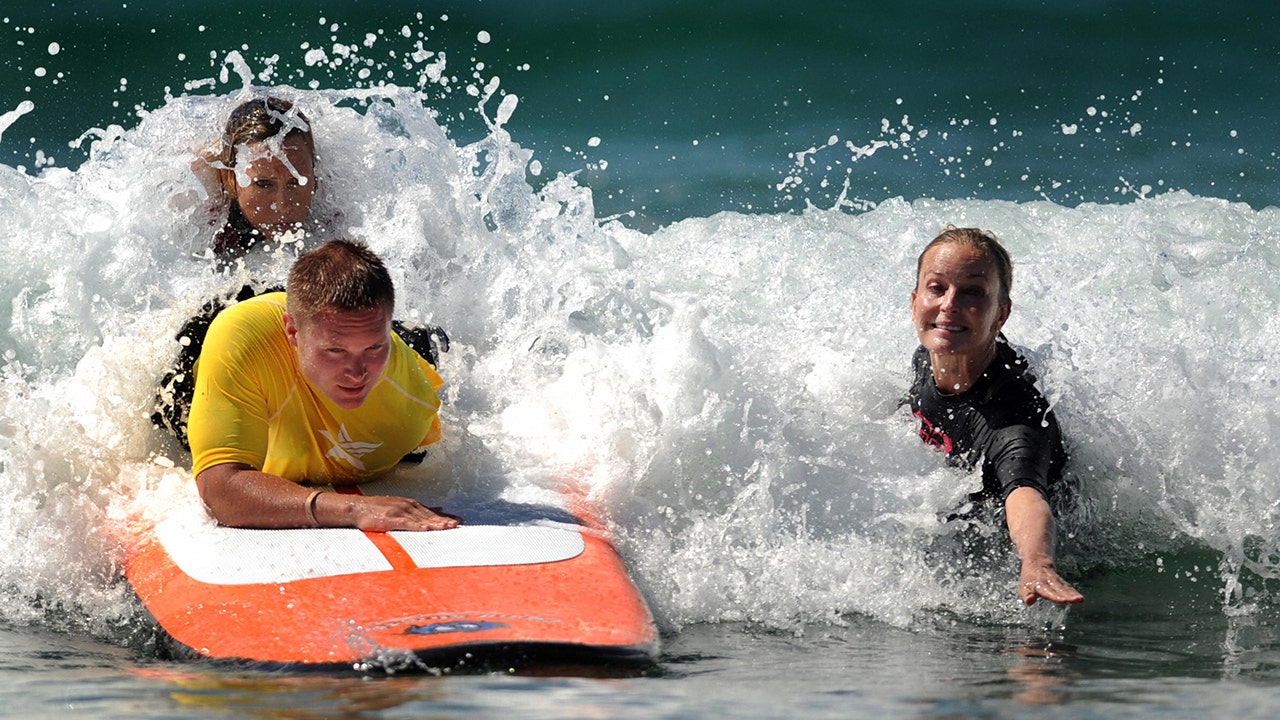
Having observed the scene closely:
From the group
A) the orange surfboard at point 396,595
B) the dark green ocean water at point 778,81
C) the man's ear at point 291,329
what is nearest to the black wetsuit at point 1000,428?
the orange surfboard at point 396,595

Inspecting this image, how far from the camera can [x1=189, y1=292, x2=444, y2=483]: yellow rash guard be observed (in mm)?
3564

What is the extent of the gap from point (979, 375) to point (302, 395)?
7.12 ft

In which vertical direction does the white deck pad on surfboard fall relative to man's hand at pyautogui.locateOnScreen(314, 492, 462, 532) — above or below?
below


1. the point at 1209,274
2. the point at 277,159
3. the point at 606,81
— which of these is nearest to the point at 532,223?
the point at 277,159

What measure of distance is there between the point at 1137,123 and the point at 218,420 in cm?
970

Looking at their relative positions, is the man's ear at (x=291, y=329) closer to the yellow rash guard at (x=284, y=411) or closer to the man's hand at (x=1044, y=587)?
the yellow rash guard at (x=284, y=411)

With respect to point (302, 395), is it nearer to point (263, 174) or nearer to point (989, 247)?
point (263, 174)

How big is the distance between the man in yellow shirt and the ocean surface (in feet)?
1.31

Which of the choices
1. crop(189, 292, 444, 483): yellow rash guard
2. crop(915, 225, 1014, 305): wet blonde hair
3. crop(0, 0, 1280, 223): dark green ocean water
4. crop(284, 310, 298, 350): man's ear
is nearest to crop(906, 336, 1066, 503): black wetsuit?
crop(915, 225, 1014, 305): wet blonde hair

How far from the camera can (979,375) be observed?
428 centimetres

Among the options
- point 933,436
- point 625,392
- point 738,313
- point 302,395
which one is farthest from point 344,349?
point 738,313

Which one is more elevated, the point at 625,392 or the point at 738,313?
the point at 738,313

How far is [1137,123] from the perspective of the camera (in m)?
11.2

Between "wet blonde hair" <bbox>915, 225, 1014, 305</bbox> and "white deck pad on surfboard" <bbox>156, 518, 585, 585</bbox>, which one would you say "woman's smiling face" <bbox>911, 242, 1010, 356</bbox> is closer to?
"wet blonde hair" <bbox>915, 225, 1014, 305</bbox>
